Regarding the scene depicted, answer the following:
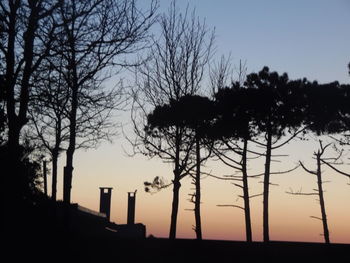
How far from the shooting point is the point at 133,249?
46.6 ft

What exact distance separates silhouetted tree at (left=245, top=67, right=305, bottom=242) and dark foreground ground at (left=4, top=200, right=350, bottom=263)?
10449 millimetres

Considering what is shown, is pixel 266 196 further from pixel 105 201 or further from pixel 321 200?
pixel 105 201

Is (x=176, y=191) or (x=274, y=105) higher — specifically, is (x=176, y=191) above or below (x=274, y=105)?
below

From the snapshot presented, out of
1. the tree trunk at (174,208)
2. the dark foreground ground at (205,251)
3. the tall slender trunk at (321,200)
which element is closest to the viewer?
the dark foreground ground at (205,251)

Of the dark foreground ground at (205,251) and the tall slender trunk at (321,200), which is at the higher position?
the tall slender trunk at (321,200)

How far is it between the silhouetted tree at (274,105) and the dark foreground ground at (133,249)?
1045 cm

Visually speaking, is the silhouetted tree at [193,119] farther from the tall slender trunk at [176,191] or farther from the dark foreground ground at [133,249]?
the dark foreground ground at [133,249]

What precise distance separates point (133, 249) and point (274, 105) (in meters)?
13.7

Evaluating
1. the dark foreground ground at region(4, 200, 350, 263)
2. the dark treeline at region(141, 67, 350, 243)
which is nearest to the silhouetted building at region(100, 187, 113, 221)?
the dark treeline at region(141, 67, 350, 243)

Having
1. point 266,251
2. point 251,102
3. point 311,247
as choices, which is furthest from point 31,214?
point 251,102

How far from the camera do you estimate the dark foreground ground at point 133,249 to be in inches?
546

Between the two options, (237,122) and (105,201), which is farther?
(105,201)

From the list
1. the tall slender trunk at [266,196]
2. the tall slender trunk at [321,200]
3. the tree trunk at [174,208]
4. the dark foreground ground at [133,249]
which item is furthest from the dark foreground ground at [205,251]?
the tall slender trunk at [321,200]

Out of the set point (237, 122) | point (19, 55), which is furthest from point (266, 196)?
point (19, 55)
